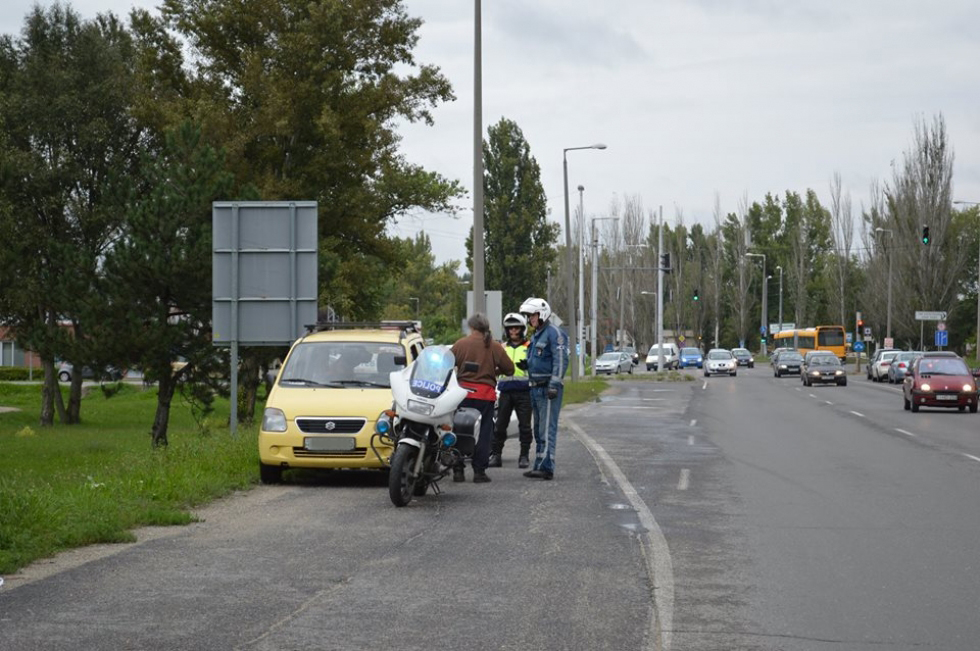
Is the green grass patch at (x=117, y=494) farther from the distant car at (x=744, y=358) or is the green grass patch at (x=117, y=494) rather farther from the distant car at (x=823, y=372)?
the distant car at (x=744, y=358)

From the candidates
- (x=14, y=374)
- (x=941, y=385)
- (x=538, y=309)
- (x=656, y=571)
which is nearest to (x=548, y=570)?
(x=656, y=571)

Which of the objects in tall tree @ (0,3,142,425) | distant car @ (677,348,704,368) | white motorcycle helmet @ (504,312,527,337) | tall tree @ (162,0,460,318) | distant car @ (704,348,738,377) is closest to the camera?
white motorcycle helmet @ (504,312,527,337)

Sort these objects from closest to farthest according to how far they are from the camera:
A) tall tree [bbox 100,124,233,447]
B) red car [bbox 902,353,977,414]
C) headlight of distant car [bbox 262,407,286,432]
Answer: headlight of distant car [bbox 262,407,286,432] < tall tree [bbox 100,124,233,447] < red car [bbox 902,353,977,414]

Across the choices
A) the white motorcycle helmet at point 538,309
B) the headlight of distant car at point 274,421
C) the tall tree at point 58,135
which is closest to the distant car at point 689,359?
the tall tree at point 58,135

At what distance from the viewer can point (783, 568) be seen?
9633mm

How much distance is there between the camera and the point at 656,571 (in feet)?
30.8

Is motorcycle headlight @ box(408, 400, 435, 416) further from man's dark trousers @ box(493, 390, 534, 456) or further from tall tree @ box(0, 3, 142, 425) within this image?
tall tree @ box(0, 3, 142, 425)

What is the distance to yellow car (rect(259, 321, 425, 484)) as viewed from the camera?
1476cm

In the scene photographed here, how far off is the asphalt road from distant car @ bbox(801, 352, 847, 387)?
42.6 m

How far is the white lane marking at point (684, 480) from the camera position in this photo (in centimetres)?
1534

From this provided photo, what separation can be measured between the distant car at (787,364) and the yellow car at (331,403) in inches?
2395

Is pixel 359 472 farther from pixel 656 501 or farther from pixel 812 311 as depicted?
pixel 812 311

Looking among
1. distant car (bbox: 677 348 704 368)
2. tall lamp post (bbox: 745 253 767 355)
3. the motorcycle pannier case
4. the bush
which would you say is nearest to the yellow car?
Result: the motorcycle pannier case

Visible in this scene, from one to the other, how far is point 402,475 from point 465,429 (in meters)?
1.43
